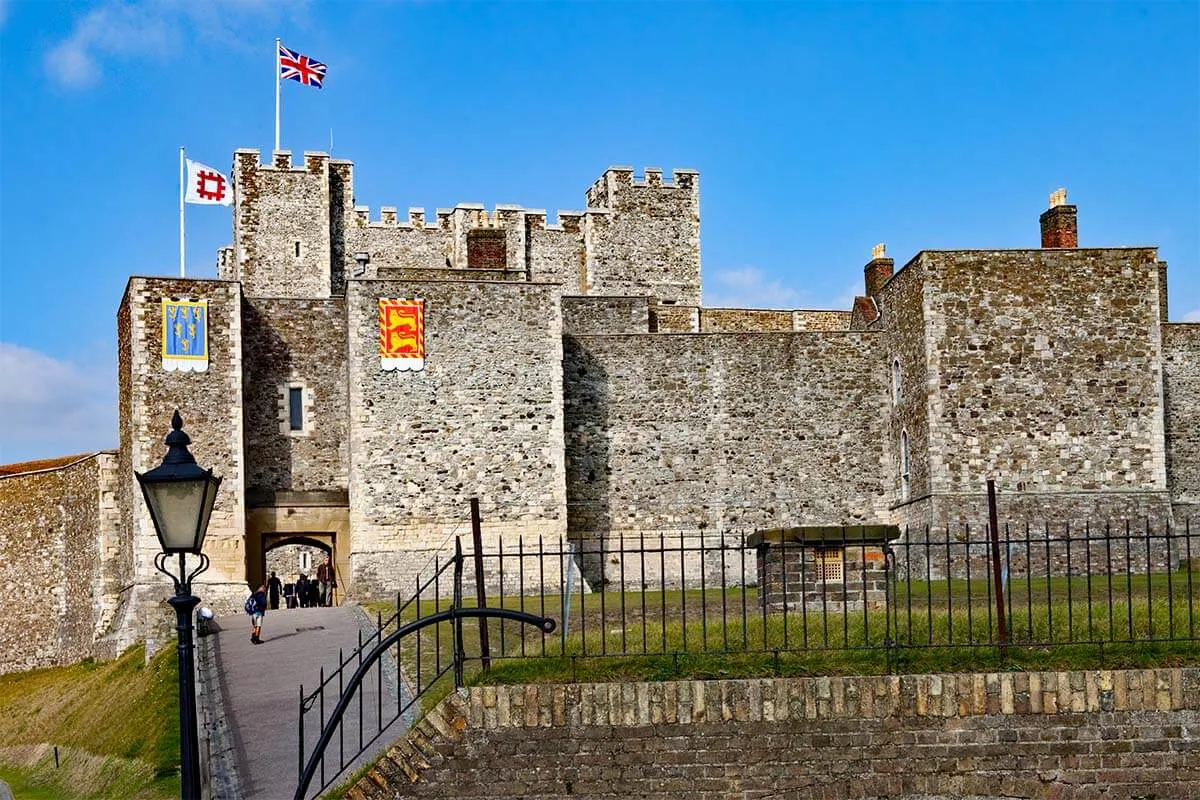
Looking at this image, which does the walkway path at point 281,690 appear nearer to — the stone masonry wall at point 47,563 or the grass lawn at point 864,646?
the grass lawn at point 864,646

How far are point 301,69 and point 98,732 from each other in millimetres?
28552

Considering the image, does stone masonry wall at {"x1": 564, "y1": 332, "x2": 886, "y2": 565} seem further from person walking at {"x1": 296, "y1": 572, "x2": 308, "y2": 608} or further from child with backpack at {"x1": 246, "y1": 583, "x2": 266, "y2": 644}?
child with backpack at {"x1": 246, "y1": 583, "x2": 266, "y2": 644}

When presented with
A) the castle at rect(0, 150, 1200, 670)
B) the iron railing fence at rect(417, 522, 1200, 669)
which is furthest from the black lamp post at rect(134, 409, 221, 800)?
the castle at rect(0, 150, 1200, 670)

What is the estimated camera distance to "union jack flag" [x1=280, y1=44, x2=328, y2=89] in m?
50.9

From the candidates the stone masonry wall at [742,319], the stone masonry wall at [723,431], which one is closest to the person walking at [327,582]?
the stone masonry wall at [723,431]

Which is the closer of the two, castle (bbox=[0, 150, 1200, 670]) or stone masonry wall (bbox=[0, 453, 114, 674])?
castle (bbox=[0, 150, 1200, 670])

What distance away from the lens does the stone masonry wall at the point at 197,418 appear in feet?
113

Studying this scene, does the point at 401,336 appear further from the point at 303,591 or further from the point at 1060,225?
the point at 1060,225

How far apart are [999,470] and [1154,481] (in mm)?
3220

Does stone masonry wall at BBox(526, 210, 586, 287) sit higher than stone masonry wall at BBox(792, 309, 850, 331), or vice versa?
stone masonry wall at BBox(526, 210, 586, 287)

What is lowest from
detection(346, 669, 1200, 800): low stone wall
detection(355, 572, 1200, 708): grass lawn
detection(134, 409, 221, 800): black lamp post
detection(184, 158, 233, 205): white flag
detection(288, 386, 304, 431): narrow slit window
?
detection(346, 669, 1200, 800): low stone wall

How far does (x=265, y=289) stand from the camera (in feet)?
179

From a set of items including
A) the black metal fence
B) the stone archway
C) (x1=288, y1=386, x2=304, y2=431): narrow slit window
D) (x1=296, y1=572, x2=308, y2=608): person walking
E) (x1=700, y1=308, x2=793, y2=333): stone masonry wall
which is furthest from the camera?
(x1=700, y1=308, x2=793, y2=333): stone masonry wall

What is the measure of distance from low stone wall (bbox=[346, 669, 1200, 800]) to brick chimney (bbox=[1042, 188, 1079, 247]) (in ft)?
72.3
